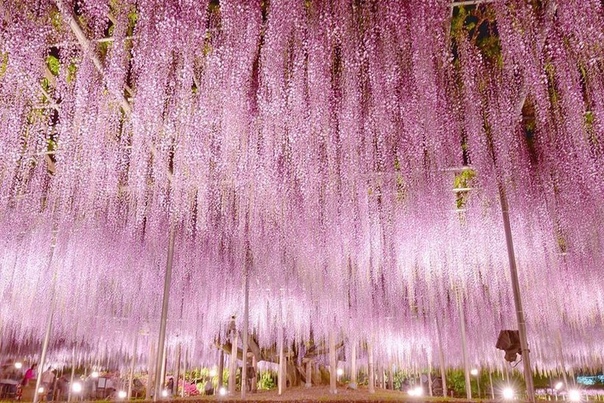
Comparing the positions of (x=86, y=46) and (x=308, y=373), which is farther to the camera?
(x=308, y=373)

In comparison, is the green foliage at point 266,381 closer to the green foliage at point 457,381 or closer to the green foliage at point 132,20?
the green foliage at point 457,381

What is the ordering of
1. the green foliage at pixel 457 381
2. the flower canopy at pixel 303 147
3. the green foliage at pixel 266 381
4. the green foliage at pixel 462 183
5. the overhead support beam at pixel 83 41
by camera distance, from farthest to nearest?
1. the green foliage at pixel 457 381
2. the green foliage at pixel 266 381
3. the green foliage at pixel 462 183
4. the flower canopy at pixel 303 147
5. the overhead support beam at pixel 83 41

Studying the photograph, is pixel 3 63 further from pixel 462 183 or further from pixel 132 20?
pixel 462 183

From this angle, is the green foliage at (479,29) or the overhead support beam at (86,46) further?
the green foliage at (479,29)

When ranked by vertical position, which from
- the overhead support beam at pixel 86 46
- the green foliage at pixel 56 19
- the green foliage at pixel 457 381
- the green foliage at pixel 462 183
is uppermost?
the green foliage at pixel 56 19

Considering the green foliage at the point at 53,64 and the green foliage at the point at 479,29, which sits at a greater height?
the green foliage at the point at 479,29

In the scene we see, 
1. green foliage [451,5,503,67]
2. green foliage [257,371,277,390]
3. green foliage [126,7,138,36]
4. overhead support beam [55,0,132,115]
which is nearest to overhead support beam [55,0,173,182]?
overhead support beam [55,0,132,115]

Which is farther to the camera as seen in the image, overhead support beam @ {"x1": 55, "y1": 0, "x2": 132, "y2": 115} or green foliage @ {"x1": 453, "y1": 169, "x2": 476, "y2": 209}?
green foliage @ {"x1": 453, "y1": 169, "x2": 476, "y2": 209}

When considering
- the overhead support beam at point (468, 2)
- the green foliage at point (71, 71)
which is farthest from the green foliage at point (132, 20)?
the overhead support beam at point (468, 2)

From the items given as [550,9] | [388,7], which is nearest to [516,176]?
[550,9]

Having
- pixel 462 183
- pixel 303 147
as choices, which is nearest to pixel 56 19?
pixel 303 147

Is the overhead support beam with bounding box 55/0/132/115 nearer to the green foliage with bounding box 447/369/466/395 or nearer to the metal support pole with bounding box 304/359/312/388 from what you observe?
the metal support pole with bounding box 304/359/312/388

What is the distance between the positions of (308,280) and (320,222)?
10.3 ft

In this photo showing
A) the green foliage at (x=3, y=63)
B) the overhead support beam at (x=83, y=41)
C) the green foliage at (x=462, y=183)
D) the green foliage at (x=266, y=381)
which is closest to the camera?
the overhead support beam at (x=83, y=41)
